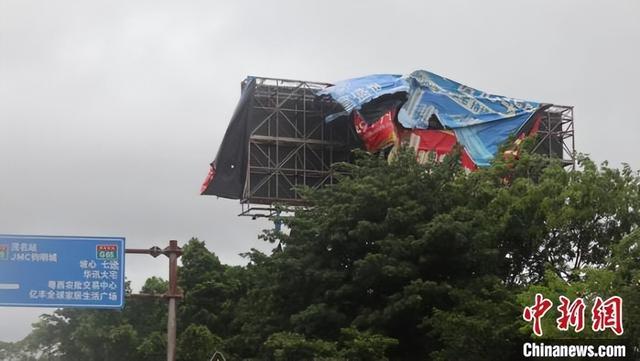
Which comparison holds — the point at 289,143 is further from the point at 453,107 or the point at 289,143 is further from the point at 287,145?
the point at 453,107

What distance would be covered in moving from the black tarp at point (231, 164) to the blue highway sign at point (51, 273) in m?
14.0

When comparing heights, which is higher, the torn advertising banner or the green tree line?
the torn advertising banner

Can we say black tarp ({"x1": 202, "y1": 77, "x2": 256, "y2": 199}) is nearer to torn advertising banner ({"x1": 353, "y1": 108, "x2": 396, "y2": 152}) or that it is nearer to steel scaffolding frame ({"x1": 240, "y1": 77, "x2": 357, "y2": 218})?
steel scaffolding frame ({"x1": 240, "y1": 77, "x2": 357, "y2": 218})

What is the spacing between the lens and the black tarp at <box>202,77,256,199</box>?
105ft

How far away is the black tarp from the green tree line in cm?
549

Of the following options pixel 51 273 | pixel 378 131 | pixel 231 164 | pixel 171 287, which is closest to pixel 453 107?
pixel 378 131

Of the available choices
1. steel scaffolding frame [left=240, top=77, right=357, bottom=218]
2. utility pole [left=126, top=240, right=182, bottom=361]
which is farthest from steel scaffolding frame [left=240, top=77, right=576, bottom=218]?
utility pole [left=126, top=240, right=182, bottom=361]

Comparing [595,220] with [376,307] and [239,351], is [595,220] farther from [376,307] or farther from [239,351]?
[239,351]

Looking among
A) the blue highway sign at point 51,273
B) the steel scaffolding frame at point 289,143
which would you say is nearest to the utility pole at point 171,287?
the blue highway sign at point 51,273

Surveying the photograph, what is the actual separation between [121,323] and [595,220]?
20.8 metres

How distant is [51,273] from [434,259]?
897 cm

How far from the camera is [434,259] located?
22297 millimetres

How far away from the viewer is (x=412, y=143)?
3247 centimetres

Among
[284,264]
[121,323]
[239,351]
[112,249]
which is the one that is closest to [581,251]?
[284,264]
